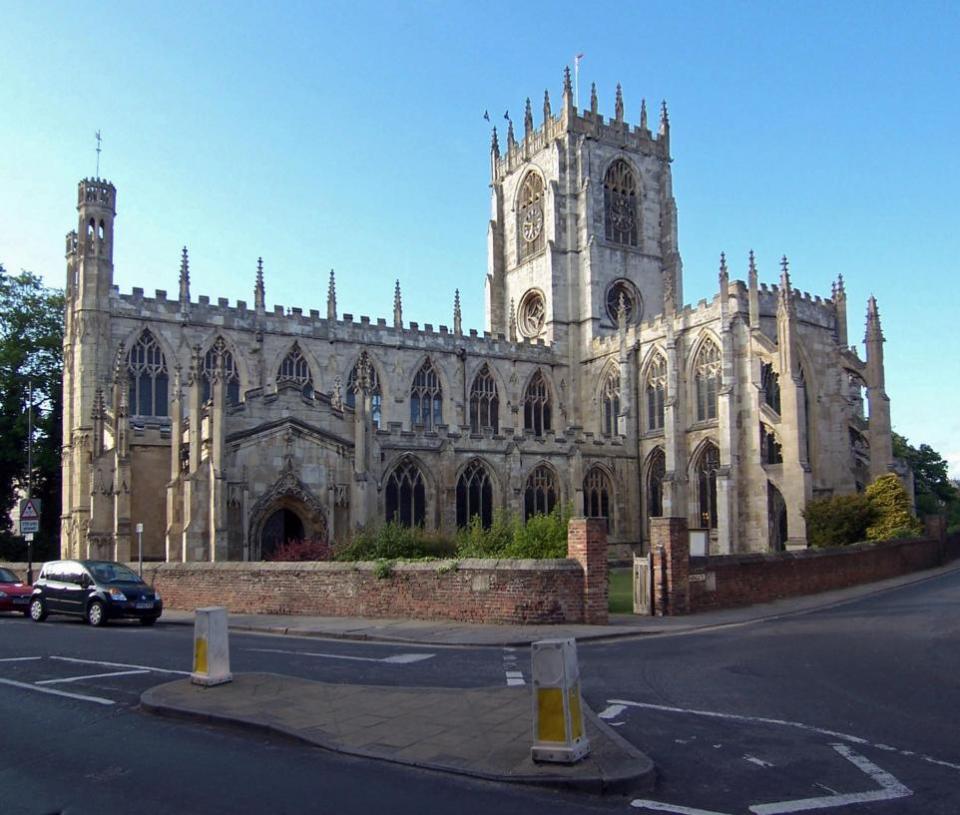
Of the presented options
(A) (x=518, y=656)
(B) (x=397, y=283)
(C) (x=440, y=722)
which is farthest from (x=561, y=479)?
(C) (x=440, y=722)

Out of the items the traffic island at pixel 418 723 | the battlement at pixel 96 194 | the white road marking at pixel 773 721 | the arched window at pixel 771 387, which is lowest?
the white road marking at pixel 773 721

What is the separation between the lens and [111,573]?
68.5 feet

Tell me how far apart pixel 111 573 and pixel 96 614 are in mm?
1131

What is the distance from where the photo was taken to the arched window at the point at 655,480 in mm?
43969

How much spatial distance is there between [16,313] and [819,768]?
155ft

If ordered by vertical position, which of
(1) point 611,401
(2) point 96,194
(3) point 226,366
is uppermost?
(2) point 96,194

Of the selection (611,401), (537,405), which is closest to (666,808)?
(611,401)

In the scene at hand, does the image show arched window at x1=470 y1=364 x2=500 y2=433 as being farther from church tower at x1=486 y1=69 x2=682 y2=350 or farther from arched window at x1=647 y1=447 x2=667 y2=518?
arched window at x1=647 y1=447 x2=667 y2=518

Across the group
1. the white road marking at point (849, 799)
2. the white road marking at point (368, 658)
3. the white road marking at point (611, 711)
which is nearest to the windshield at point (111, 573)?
the white road marking at point (368, 658)

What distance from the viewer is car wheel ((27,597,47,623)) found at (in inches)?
844

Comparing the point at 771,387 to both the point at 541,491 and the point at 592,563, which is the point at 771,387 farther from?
the point at 592,563

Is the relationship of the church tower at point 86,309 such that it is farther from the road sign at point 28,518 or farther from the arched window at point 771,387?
the arched window at point 771,387

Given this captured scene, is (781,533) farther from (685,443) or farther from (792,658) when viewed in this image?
(792,658)

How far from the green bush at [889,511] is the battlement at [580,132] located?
27.8 meters
